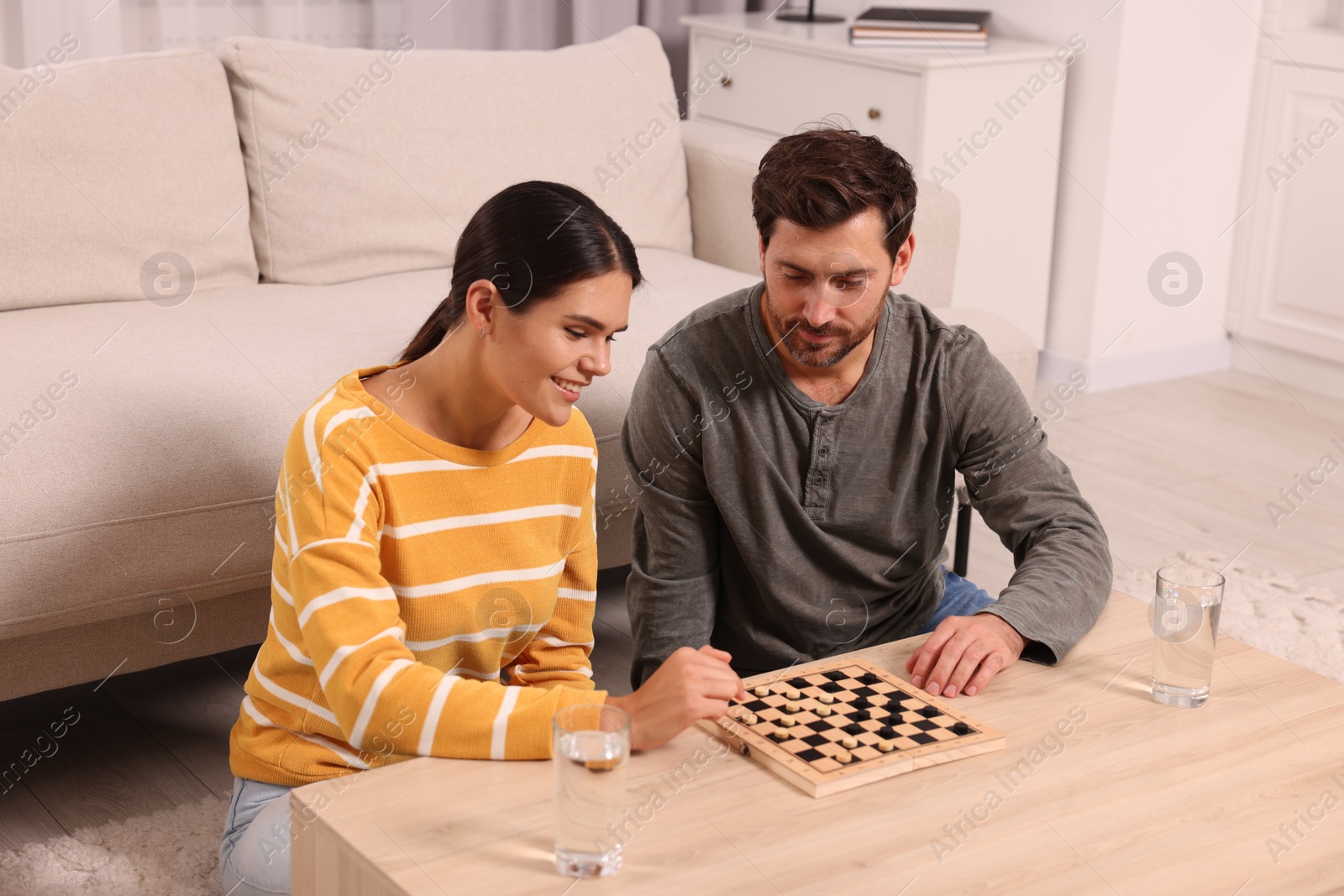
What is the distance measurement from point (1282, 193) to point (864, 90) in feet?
3.55

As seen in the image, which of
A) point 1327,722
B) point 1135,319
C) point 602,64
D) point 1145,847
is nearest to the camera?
point 1145,847

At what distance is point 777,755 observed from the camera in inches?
42.0

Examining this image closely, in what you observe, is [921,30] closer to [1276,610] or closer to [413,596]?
[1276,610]

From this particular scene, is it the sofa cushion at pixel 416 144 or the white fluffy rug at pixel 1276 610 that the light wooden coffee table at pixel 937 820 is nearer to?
the white fluffy rug at pixel 1276 610

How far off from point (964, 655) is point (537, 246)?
1.66ft

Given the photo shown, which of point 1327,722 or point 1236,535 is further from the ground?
point 1327,722

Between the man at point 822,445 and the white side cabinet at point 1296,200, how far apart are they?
230 cm

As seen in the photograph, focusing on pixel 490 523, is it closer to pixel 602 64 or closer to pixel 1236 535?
pixel 602 64

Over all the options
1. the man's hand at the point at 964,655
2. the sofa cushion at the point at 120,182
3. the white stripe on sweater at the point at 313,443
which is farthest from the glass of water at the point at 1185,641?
the sofa cushion at the point at 120,182

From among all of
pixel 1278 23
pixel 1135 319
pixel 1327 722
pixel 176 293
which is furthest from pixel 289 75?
pixel 1278 23

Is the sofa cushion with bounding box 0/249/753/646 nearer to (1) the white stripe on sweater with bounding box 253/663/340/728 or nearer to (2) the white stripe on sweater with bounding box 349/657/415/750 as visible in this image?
(1) the white stripe on sweater with bounding box 253/663/340/728

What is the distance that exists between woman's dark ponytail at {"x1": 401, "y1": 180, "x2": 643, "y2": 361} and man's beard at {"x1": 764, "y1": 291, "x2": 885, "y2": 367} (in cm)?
21

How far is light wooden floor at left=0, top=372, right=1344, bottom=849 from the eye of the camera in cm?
175

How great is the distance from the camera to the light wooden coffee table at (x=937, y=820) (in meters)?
0.93
